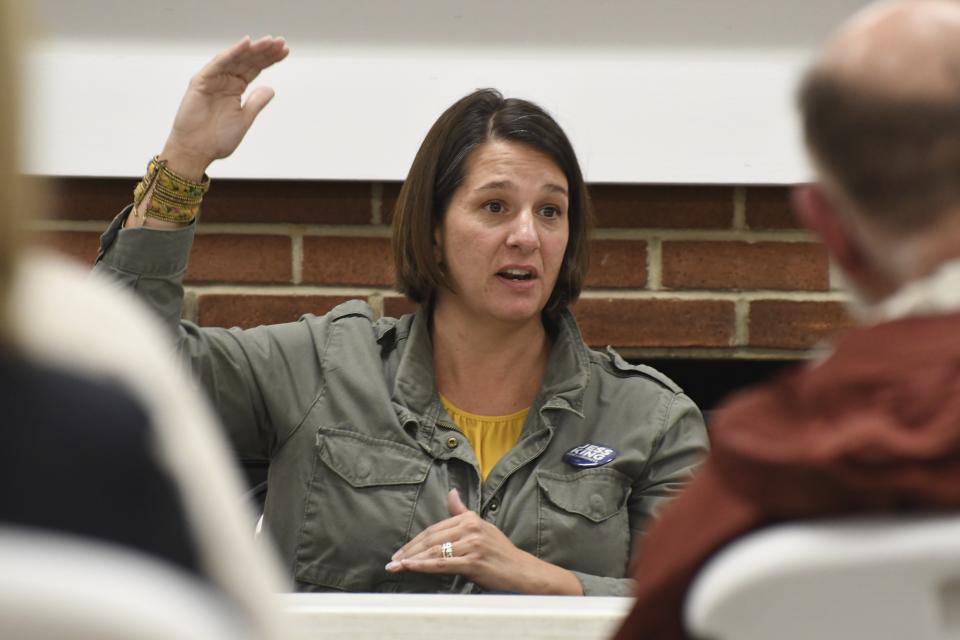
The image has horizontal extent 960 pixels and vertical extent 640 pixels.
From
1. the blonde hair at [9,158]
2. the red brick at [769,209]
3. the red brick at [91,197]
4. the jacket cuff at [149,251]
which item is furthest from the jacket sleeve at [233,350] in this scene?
the blonde hair at [9,158]

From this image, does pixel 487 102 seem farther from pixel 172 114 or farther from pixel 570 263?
pixel 172 114

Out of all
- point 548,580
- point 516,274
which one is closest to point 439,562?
point 548,580

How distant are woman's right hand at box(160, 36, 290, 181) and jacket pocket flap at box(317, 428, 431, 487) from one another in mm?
398

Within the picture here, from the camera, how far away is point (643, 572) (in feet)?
2.47

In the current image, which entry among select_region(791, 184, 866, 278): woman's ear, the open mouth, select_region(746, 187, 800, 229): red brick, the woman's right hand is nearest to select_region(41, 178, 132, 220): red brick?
the woman's right hand

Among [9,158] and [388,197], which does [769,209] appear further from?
[9,158]

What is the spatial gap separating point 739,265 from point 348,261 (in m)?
0.66

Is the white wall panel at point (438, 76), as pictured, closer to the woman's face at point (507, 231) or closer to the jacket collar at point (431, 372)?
the woman's face at point (507, 231)

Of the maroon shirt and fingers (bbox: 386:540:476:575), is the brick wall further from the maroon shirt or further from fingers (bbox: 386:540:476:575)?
the maroon shirt

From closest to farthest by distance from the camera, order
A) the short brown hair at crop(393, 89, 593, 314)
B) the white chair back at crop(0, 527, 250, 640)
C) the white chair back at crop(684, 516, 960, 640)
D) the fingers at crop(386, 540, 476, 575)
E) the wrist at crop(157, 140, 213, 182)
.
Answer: the white chair back at crop(0, 527, 250, 640) → the white chair back at crop(684, 516, 960, 640) → the fingers at crop(386, 540, 476, 575) → the wrist at crop(157, 140, 213, 182) → the short brown hair at crop(393, 89, 593, 314)

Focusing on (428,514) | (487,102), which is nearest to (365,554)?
(428,514)

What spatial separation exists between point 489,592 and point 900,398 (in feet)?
3.44

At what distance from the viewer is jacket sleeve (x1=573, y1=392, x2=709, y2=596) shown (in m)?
1.77

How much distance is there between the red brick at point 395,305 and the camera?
2207 millimetres
